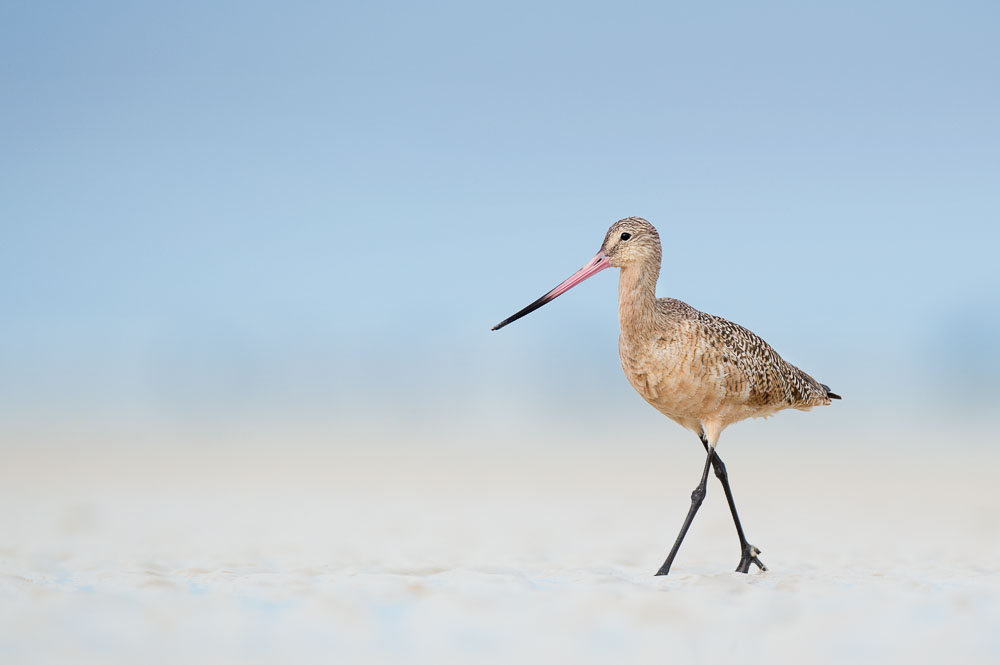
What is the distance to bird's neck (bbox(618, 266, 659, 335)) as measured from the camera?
31.7ft

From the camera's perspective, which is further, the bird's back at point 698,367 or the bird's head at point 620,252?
the bird's head at point 620,252

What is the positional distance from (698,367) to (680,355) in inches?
7.7

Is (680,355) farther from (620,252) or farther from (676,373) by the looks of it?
(620,252)

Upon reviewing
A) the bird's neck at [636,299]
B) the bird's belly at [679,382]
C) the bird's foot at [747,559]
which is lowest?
the bird's foot at [747,559]

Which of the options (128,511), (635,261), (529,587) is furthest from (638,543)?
(128,511)

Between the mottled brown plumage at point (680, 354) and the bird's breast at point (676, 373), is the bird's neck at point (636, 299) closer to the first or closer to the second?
the mottled brown plumage at point (680, 354)

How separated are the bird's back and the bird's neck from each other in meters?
0.05

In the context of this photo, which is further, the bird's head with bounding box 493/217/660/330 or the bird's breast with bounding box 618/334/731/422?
the bird's head with bounding box 493/217/660/330

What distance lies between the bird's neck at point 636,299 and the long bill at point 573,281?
0.74 ft

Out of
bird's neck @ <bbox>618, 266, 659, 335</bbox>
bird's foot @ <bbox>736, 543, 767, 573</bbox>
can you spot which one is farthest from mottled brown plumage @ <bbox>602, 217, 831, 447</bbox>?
bird's foot @ <bbox>736, 543, 767, 573</bbox>

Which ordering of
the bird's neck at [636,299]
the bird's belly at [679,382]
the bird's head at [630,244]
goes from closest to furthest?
1. the bird's belly at [679,382]
2. the bird's neck at [636,299]
3. the bird's head at [630,244]

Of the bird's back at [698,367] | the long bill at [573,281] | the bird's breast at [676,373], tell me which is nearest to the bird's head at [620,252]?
the long bill at [573,281]

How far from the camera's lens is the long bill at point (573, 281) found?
9.94 metres

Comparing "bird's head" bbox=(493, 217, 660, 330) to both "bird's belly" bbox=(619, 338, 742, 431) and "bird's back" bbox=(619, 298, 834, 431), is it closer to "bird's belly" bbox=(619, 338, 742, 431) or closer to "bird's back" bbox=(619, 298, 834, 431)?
"bird's back" bbox=(619, 298, 834, 431)
